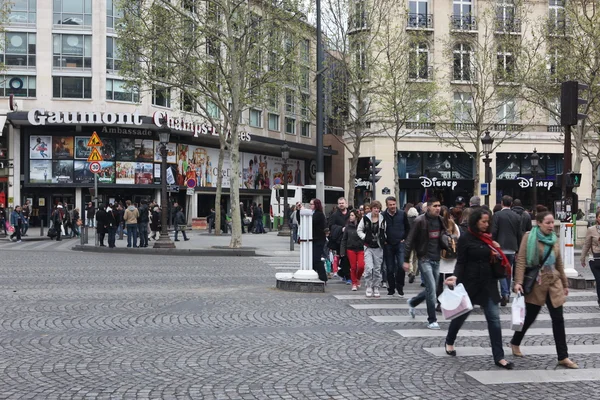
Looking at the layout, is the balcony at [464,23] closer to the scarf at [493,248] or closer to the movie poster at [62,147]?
the movie poster at [62,147]

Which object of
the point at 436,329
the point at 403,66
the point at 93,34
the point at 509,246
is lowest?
the point at 436,329

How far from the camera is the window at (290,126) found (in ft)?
185

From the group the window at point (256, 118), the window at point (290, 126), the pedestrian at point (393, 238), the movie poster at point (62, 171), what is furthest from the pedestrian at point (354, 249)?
the window at point (290, 126)

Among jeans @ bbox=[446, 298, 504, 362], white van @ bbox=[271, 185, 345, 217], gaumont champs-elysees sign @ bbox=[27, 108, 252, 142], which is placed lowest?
jeans @ bbox=[446, 298, 504, 362]

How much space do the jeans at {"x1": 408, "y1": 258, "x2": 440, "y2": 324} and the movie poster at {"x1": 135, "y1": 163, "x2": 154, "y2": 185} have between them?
35897 mm

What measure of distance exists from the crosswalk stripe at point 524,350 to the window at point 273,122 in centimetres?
4706

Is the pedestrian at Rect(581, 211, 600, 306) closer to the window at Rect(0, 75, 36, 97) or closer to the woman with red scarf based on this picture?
the woman with red scarf

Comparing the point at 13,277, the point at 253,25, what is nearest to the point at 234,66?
the point at 253,25

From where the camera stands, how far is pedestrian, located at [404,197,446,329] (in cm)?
908

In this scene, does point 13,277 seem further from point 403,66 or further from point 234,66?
point 403,66

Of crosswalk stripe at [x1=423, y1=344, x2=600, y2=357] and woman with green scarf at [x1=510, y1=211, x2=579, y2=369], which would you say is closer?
woman with green scarf at [x1=510, y1=211, x2=579, y2=369]

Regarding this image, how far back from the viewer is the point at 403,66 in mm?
36406

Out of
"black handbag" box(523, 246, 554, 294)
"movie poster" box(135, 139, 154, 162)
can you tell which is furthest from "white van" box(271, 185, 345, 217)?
"black handbag" box(523, 246, 554, 294)

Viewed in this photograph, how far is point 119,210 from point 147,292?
600 inches
